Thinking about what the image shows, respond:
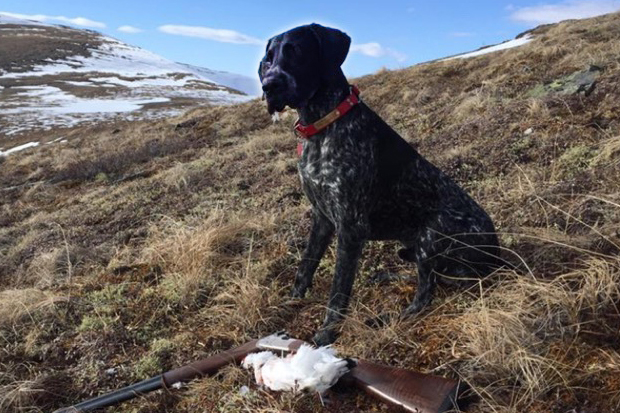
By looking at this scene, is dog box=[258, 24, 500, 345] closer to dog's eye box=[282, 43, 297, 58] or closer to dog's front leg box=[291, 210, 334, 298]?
dog's eye box=[282, 43, 297, 58]

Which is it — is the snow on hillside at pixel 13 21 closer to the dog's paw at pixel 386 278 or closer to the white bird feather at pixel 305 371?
the dog's paw at pixel 386 278

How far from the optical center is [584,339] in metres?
Result: 2.29

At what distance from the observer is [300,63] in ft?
9.55

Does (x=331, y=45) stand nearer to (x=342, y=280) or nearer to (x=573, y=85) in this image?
(x=342, y=280)

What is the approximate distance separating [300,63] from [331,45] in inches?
9.1

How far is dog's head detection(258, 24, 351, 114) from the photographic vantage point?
2859 mm

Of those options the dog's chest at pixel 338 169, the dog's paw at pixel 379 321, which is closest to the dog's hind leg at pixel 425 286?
the dog's paw at pixel 379 321

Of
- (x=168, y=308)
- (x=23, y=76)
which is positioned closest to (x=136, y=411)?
(x=168, y=308)

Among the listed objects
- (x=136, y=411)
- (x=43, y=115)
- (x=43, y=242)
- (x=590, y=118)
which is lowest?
(x=43, y=115)

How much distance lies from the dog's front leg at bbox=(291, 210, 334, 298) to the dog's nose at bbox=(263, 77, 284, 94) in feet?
3.39

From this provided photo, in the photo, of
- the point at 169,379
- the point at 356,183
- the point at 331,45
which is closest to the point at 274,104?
the point at 331,45

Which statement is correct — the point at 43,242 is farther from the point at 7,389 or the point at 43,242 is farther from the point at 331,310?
the point at 331,310

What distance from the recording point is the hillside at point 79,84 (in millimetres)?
38562

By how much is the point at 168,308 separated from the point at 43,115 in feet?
139
